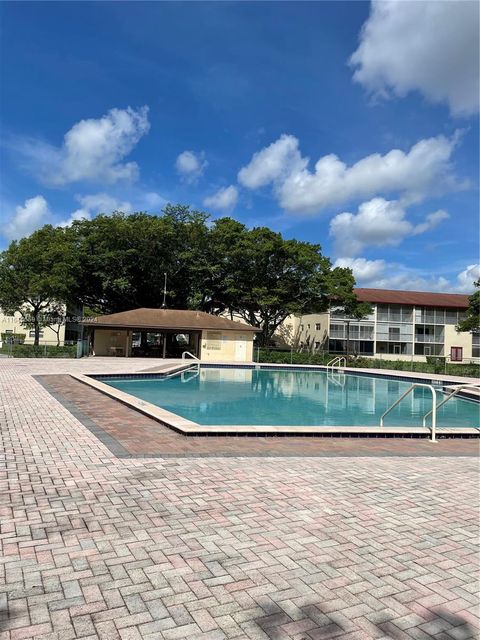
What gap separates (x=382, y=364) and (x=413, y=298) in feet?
70.5

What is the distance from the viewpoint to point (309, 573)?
3.17 meters

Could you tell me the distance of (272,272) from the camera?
3828cm

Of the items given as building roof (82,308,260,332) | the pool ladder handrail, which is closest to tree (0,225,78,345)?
building roof (82,308,260,332)

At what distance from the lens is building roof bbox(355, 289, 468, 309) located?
4850cm

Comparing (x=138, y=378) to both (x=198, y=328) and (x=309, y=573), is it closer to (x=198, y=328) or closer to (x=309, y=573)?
(x=198, y=328)

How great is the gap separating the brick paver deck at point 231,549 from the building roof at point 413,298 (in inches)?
1712

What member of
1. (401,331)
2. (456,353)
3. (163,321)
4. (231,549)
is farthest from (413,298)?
(231,549)

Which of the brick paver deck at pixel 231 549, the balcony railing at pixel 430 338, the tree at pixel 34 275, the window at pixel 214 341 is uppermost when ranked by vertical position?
the tree at pixel 34 275

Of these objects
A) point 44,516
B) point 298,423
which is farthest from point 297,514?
point 298,423

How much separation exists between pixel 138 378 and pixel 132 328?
12.2 metres

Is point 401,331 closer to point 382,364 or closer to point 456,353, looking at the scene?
point 456,353

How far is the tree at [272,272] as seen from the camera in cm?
3716

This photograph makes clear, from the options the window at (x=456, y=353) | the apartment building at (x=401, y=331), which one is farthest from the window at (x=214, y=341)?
the window at (x=456, y=353)

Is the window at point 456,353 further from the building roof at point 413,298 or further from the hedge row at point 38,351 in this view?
the hedge row at point 38,351
